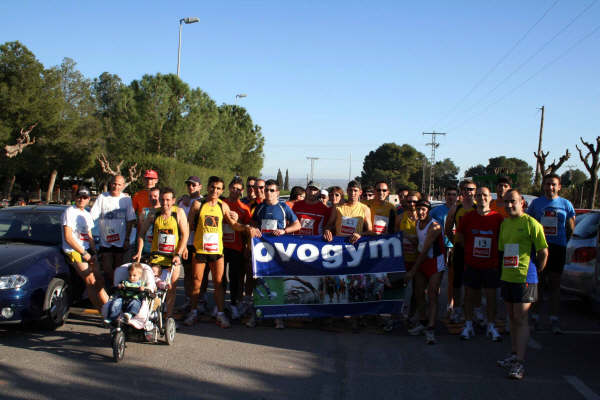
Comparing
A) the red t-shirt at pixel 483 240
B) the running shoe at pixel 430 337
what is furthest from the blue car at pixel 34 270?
the red t-shirt at pixel 483 240

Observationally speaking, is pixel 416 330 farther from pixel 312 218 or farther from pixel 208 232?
pixel 208 232

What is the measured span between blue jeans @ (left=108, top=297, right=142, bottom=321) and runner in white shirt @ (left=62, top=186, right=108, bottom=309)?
1114 mm

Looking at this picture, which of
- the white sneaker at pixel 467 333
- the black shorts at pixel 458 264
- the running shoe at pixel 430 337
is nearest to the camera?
the running shoe at pixel 430 337

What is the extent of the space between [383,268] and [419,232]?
2.43 feet

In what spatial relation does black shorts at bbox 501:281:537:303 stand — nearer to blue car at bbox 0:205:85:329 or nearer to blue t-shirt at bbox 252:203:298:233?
blue t-shirt at bbox 252:203:298:233

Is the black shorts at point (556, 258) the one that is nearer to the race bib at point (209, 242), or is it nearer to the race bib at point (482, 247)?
the race bib at point (482, 247)

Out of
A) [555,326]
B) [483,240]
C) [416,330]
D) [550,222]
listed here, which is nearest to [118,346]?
[416,330]

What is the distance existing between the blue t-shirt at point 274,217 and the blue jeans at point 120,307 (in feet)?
7.98

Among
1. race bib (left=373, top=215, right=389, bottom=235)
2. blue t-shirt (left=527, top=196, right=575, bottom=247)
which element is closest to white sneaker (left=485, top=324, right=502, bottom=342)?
blue t-shirt (left=527, top=196, right=575, bottom=247)

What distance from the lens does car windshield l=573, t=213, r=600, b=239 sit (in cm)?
838

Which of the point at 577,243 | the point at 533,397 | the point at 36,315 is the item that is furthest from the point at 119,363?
the point at 577,243

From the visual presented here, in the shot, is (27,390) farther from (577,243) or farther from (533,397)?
(577,243)

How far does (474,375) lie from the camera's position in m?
5.29

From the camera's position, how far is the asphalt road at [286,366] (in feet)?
15.4
